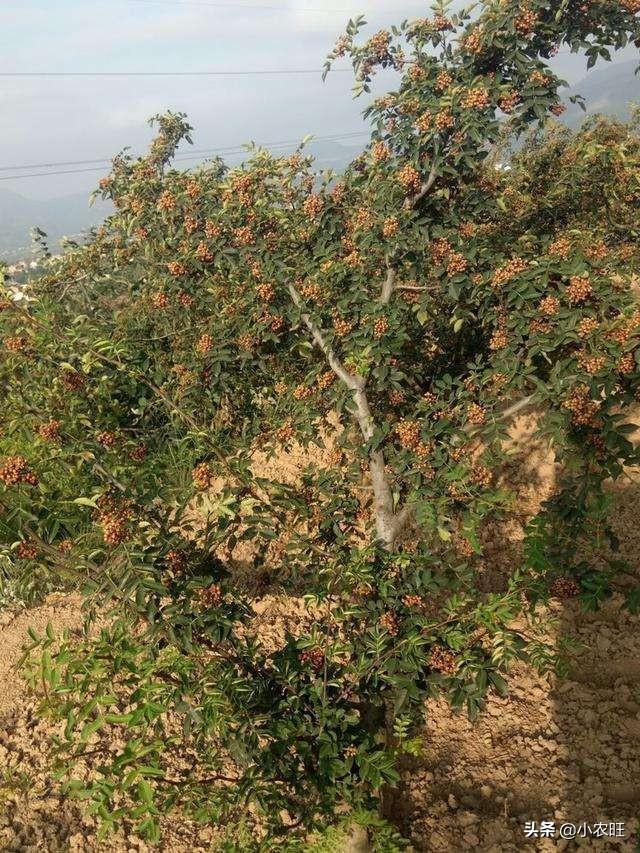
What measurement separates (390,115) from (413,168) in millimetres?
709

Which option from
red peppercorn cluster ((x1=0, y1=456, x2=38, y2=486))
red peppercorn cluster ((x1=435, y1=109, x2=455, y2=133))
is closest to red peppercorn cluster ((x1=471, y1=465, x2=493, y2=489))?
red peppercorn cluster ((x1=435, y1=109, x2=455, y2=133))

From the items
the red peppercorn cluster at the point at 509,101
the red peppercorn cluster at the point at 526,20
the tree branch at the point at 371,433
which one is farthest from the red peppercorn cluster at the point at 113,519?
the red peppercorn cluster at the point at 526,20

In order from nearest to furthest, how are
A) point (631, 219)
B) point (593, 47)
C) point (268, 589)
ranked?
point (593, 47) < point (268, 589) < point (631, 219)

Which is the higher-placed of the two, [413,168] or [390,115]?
[390,115]

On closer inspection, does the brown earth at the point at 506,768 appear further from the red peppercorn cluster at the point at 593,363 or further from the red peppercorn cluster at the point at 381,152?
the red peppercorn cluster at the point at 381,152

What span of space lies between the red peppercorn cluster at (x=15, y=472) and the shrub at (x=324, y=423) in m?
0.01

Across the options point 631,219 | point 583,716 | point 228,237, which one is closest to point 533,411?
point 631,219

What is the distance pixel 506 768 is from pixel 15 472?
13.8 feet

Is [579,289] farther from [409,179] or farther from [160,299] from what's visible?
[160,299]

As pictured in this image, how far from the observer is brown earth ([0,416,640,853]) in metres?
3.73

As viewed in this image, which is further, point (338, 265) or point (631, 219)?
point (631, 219)

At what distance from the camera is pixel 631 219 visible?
257 inches

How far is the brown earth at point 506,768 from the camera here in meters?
3.73

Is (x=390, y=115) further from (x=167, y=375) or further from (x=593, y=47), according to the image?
(x=167, y=375)
